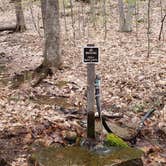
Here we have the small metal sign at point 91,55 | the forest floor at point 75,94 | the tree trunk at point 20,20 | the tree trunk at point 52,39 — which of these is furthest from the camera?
the tree trunk at point 20,20

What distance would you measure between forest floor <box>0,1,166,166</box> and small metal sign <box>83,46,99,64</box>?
56.5 inches

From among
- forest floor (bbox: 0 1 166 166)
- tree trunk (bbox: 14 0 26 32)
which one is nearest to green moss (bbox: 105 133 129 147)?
forest floor (bbox: 0 1 166 166)

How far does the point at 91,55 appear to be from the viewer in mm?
5766

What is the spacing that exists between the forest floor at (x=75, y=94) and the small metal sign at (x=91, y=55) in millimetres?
1435

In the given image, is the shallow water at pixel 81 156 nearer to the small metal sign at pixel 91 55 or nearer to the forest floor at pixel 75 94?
the forest floor at pixel 75 94

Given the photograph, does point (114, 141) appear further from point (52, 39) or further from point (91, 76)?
point (52, 39)

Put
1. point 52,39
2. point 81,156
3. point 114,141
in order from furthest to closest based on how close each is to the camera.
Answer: point 52,39
point 114,141
point 81,156

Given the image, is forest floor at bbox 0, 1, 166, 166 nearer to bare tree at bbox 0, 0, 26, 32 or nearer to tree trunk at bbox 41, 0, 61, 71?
tree trunk at bbox 41, 0, 61, 71

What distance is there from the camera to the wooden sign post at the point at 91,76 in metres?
5.76

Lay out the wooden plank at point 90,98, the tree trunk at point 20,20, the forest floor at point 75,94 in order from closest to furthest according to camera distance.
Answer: the wooden plank at point 90,98
the forest floor at point 75,94
the tree trunk at point 20,20

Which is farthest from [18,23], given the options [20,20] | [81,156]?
[81,156]

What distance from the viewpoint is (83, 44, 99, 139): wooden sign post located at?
576 cm

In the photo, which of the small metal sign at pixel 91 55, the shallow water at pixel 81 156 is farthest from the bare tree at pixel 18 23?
the shallow water at pixel 81 156

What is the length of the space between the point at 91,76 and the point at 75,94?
320 centimetres
